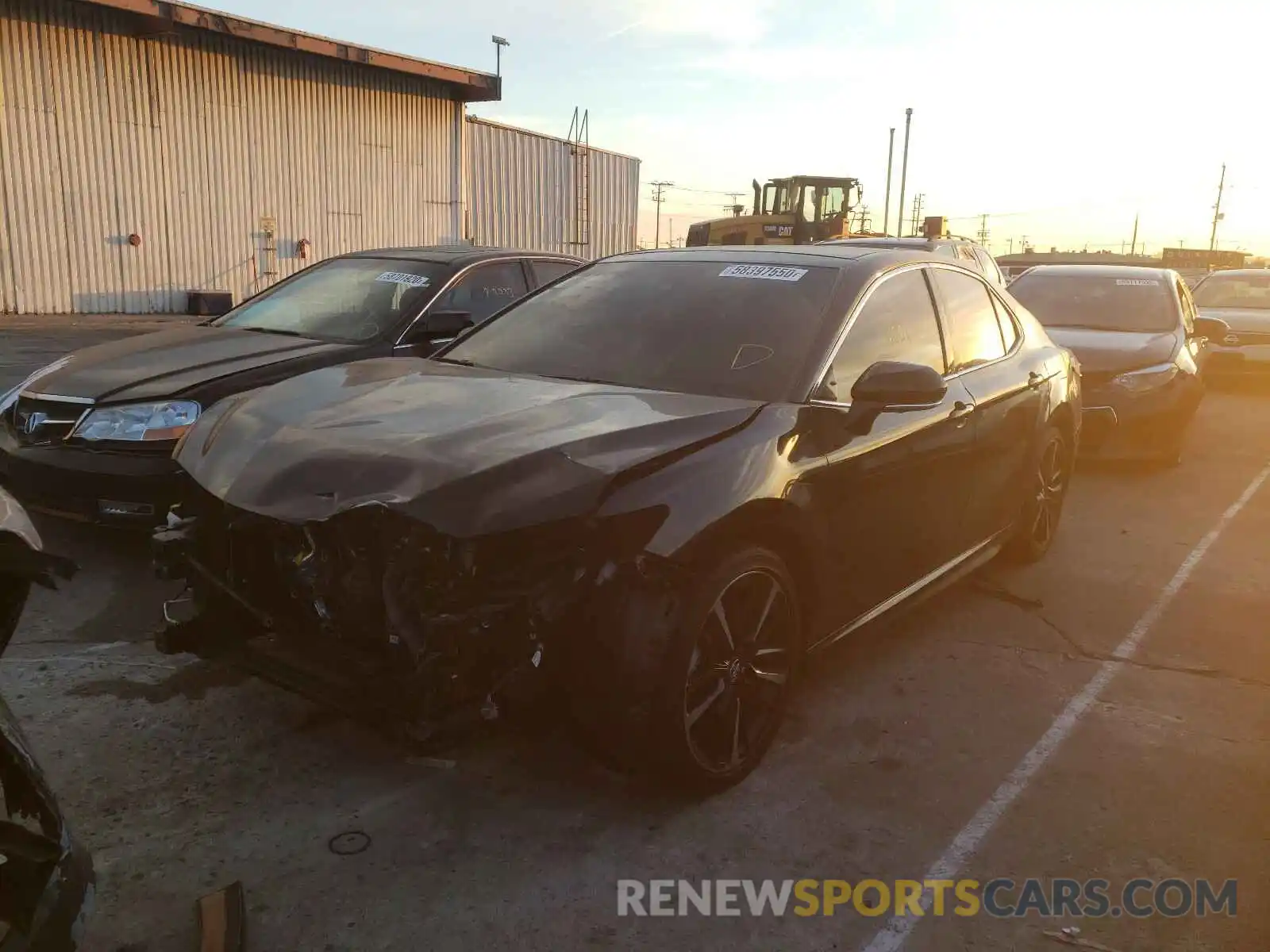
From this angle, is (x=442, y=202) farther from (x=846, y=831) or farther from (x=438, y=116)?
(x=846, y=831)

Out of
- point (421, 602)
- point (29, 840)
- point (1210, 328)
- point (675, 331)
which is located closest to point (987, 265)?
point (1210, 328)

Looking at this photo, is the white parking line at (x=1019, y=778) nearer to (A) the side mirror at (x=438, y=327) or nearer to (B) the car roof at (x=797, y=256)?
(B) the car roof at (x=797, y=256)

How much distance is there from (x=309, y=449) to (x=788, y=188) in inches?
872

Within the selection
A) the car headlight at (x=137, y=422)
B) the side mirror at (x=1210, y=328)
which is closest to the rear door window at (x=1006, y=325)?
the car headlight at (x=137, y=422)

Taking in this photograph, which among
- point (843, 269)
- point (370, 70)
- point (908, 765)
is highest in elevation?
point (370, 70)

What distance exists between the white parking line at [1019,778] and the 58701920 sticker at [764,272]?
6.34 ft

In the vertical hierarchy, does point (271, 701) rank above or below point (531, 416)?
below

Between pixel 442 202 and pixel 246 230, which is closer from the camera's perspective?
pixel 246 230

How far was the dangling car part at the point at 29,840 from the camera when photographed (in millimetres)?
1847

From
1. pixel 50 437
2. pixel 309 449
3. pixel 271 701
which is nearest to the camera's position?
pixel 309 449

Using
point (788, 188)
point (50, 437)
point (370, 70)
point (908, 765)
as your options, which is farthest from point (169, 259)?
point (908, 765)

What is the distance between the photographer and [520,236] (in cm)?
2497

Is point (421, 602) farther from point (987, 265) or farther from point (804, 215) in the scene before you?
point (804, 215)

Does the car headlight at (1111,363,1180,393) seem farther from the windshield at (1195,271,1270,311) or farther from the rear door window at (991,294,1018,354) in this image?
the windshield at (1195,271,1270,311)
